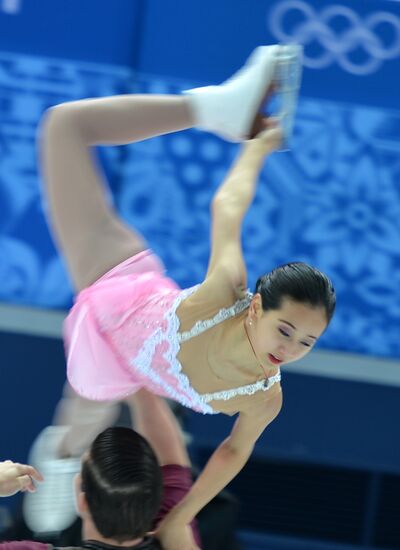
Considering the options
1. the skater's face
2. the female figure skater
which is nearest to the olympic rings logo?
the female figure skater

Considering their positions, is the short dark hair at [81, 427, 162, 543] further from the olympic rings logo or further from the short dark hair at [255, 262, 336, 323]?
the olympic rings logo

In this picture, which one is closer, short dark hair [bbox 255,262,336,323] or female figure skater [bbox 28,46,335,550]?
short dark hair [bbox 255,262,336,323]

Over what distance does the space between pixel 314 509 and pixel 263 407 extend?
1.90m

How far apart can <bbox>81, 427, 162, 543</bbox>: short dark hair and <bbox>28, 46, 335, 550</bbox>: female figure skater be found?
0.20 metres

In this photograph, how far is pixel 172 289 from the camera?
87.8 inches

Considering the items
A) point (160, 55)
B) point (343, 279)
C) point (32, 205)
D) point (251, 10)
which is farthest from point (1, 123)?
point (343, 279)

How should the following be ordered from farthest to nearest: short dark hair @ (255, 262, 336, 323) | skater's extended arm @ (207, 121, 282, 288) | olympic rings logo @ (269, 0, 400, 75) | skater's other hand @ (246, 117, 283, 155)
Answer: olympic rings logo @ (269, 0, 400, 75), skater's other hand @ (246, 117, 283, 155), skater's extended arm @ (207, 121, 282, 288), short dark hair @ (255, 262, 336, 323)

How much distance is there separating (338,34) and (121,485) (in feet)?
7.26

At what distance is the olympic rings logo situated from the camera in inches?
136

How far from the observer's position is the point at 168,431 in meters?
2.09

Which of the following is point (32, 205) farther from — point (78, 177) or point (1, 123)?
point (78, 177)

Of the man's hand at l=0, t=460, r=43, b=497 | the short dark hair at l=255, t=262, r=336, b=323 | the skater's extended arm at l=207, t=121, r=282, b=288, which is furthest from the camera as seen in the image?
the skater's extended arm at l=207, t=121, r=282, b=288

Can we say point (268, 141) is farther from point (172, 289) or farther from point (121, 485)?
point (121, 485)

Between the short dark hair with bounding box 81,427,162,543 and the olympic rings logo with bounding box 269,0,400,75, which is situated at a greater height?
the olympic rings logo with bounding box 269,0,400,75
